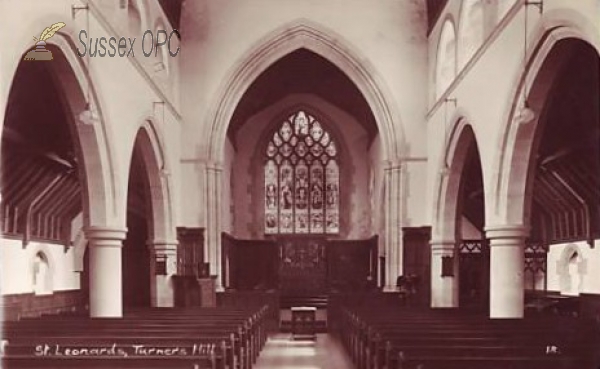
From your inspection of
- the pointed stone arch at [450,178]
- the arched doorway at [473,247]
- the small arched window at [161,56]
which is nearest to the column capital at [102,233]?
the small arched window at [161,56]

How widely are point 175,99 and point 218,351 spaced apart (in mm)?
11591

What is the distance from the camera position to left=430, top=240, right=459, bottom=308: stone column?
1567cm

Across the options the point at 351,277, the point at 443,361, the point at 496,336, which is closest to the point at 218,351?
the point at 443,361

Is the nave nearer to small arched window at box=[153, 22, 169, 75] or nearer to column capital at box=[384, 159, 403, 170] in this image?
small arched window at box=[153, 22, 169, 75]

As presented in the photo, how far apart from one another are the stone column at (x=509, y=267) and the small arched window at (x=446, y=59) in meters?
5.29

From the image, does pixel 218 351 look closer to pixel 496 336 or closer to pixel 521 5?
pixel 496 336

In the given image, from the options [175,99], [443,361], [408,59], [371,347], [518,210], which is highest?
[408,59]

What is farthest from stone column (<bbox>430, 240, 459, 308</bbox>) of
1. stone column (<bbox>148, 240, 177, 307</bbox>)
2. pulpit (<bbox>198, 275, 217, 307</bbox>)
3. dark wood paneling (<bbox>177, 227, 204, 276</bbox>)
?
stone column (<bbox>148, 240, 177, 307</bbox>)

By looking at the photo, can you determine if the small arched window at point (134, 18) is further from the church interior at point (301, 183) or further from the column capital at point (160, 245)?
the column capital at point (160, 245)

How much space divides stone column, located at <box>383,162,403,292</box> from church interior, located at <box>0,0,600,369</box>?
62mm

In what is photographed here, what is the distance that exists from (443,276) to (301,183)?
Result: 10750mm

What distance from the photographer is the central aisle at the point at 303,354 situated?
36.9 ft

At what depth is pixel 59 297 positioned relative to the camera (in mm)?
15766

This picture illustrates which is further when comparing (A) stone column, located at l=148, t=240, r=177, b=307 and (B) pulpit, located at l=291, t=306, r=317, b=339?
(A) stone column, located at l=148, t=240, r=177, b=307
